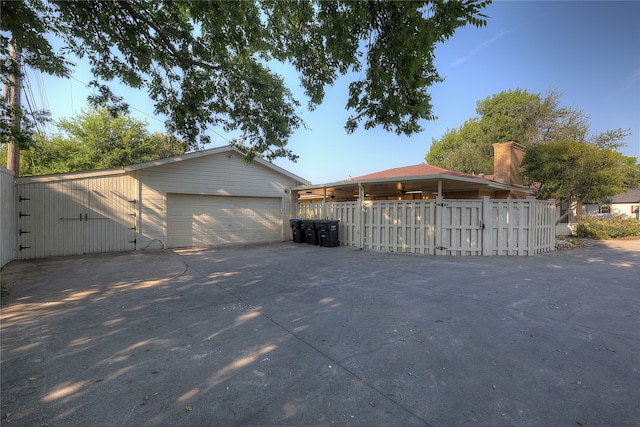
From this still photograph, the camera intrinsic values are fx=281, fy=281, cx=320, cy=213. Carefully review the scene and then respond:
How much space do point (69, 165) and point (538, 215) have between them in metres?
25.7

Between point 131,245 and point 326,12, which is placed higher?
point 326,12

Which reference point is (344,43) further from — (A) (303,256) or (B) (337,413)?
(A) (303,256)

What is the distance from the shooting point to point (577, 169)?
11086mm

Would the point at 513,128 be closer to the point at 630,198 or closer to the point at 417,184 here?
the point at 630,198

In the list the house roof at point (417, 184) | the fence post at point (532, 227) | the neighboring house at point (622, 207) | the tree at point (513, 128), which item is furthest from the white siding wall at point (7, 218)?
the neighboring house at point (622, 207)

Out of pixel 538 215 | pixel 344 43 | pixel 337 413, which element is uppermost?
pixel 344 43

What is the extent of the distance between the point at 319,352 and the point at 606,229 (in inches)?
820

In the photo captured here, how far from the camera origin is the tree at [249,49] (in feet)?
12.6

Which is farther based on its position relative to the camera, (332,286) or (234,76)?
(234,76)

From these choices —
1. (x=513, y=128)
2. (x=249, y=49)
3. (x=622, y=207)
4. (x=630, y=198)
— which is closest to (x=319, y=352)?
(x=249, y=49)

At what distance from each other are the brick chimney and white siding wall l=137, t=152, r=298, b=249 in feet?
37.2

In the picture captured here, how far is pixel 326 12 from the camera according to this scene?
431 centimetres

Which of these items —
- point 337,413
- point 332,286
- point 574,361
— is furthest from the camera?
point 332,286

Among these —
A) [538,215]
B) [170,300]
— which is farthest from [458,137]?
[170,300]
